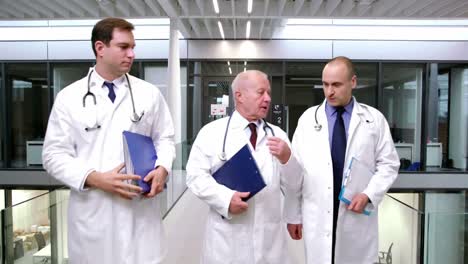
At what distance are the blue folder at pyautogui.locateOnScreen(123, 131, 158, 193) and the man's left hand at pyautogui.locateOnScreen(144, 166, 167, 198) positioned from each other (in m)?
0.02

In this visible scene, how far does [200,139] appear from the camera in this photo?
6.97 feet

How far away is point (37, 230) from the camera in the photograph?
261 cm

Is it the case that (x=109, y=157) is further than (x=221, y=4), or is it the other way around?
(x=221, y=4)

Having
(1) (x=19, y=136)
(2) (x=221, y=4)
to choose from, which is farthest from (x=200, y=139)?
(1) (x=19, y=136)

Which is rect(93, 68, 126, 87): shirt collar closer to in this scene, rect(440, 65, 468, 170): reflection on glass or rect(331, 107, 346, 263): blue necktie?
rect(331, 107, 346, 263): blue necktie

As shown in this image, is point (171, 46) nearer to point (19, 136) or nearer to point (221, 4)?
point (221, 4)

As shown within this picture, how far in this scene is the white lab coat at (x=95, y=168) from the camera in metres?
1.64

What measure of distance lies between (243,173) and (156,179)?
0.46m

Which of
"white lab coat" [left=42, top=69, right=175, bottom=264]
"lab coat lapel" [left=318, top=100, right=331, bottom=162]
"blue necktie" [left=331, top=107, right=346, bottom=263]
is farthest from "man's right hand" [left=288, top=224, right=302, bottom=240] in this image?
"white lab coat" [left=42, top=69, right=175, bottom=264]

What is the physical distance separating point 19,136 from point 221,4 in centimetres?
718

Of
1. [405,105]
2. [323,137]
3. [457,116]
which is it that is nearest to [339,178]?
[323,137]

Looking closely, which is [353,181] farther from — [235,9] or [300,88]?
[300,88]

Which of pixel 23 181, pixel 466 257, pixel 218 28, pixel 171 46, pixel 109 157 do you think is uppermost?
pixel 218 28

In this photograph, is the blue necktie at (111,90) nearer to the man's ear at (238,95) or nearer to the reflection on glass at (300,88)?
the man's ear at (238,95)
